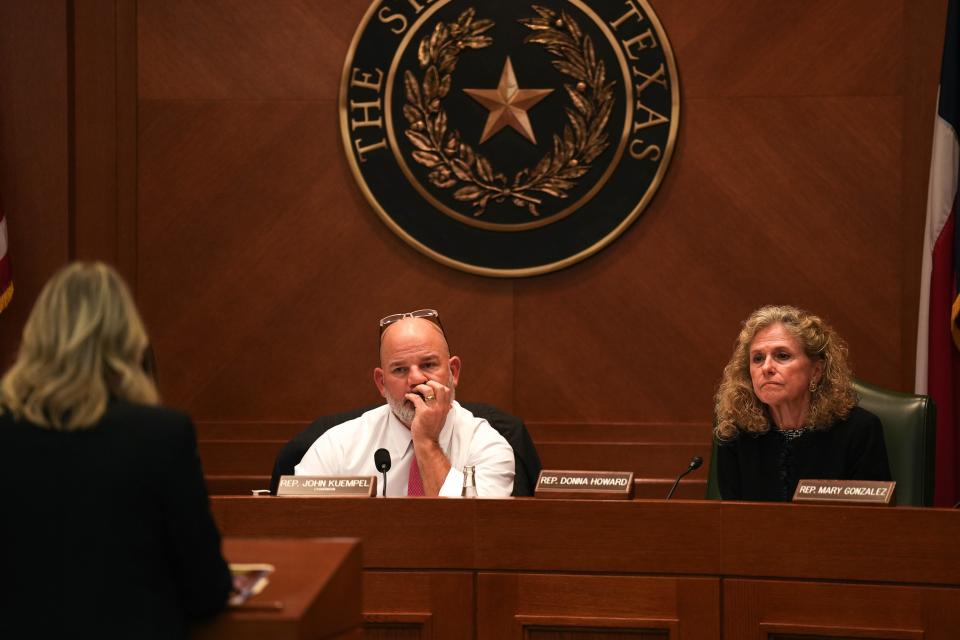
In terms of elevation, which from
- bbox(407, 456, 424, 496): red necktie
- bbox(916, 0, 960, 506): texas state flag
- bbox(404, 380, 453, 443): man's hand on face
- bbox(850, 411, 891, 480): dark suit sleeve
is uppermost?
bbox(916, 0, 960, 506): texas state flag

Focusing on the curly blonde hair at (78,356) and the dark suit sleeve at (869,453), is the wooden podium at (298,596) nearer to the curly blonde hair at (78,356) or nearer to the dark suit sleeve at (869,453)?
the curly blonde hair at (78,356)

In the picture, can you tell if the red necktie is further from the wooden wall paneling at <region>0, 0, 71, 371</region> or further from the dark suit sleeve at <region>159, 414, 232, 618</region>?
the wooden wall paneling at <region>0, 0, 71, 371</region>

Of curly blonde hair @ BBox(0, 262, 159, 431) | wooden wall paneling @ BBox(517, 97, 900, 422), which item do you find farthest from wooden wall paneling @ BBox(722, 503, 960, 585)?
wooden wall paneling @ BBox(517, 97, 900, 422)

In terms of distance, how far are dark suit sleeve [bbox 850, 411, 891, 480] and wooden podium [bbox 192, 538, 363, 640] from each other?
6.64 feet

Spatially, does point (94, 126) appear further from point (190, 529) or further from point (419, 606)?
point (190, 529)

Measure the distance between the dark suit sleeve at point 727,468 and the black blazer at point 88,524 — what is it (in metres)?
2.34

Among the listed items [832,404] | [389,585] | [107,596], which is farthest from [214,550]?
[832,404]

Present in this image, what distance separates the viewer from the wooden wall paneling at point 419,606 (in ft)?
9.78

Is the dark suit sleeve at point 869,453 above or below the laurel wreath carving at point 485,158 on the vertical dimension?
below

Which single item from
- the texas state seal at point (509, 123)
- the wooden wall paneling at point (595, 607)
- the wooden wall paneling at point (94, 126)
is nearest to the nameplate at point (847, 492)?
the wooden wall paneling at point (595, 607)

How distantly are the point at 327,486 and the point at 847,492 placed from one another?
1.28 metres

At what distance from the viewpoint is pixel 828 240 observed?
497cm

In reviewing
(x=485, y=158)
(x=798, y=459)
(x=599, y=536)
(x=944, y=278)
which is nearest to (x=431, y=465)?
(x=599, y=536)

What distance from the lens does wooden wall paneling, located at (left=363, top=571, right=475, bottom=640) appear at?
9.78 ft
